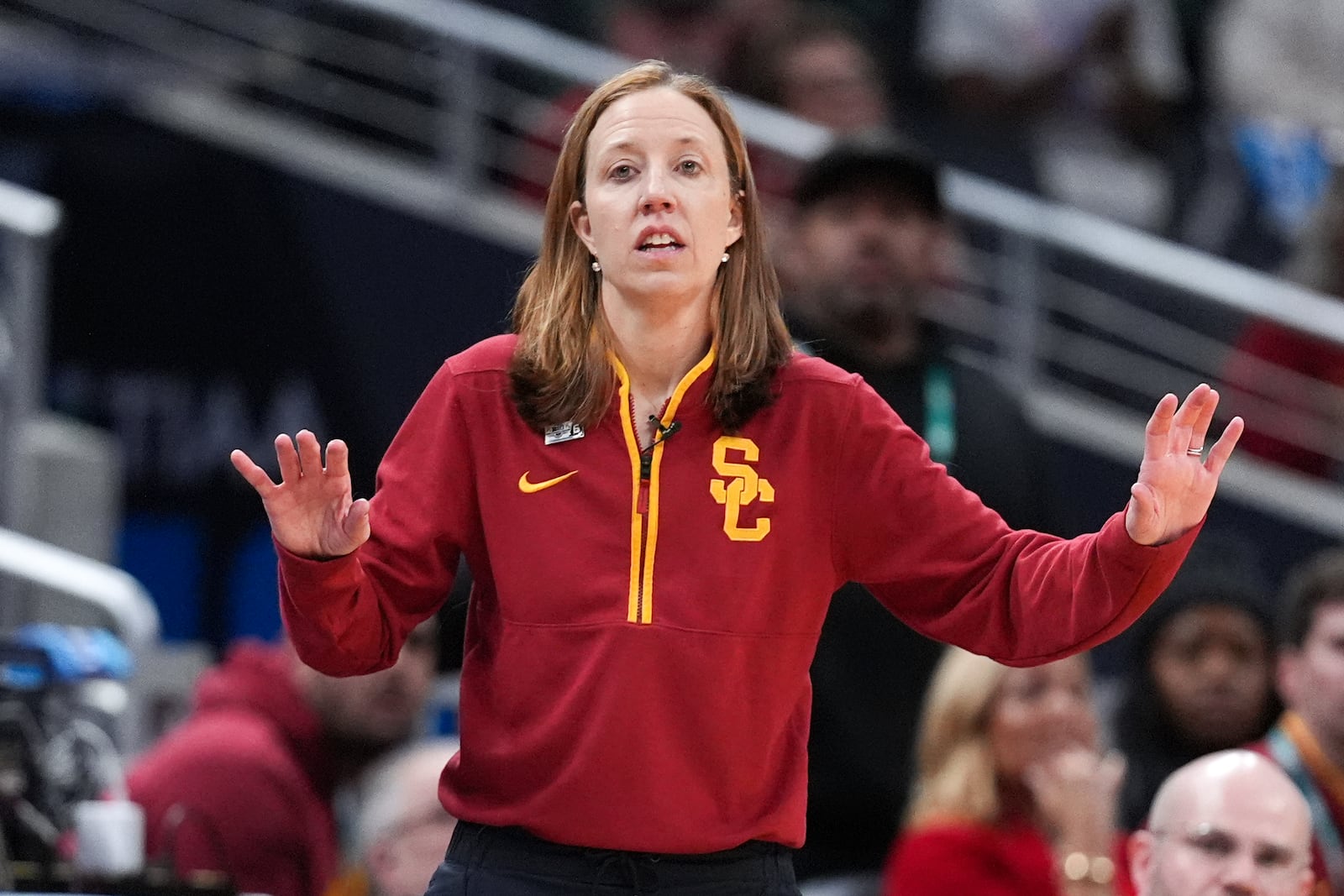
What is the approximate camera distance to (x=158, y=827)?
4.73 metres

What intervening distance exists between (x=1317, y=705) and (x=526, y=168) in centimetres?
336

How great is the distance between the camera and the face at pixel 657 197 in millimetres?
2766

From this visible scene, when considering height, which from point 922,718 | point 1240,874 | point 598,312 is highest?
point 598,312

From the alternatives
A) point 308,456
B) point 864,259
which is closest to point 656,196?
point 308,456

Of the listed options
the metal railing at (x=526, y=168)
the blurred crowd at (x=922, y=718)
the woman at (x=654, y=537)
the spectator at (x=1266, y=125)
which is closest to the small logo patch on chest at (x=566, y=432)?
the woman at (x=654, y=537)

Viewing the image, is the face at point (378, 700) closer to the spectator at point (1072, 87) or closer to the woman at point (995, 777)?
the woman at point (995, 777)

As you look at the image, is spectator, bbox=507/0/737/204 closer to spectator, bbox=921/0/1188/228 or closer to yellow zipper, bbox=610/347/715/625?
spectator, bbox=921/0/1188/228

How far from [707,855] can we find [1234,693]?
2927 mm

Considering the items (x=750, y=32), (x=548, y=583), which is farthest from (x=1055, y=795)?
(x=750, y=32)

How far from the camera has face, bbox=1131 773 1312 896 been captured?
3736mm

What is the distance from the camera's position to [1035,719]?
488 cm

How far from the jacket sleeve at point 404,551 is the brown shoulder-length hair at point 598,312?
108 mm

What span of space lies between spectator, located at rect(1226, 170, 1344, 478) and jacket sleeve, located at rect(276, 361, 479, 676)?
446 centimetres

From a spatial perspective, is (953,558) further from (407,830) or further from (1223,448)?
(407,830)
